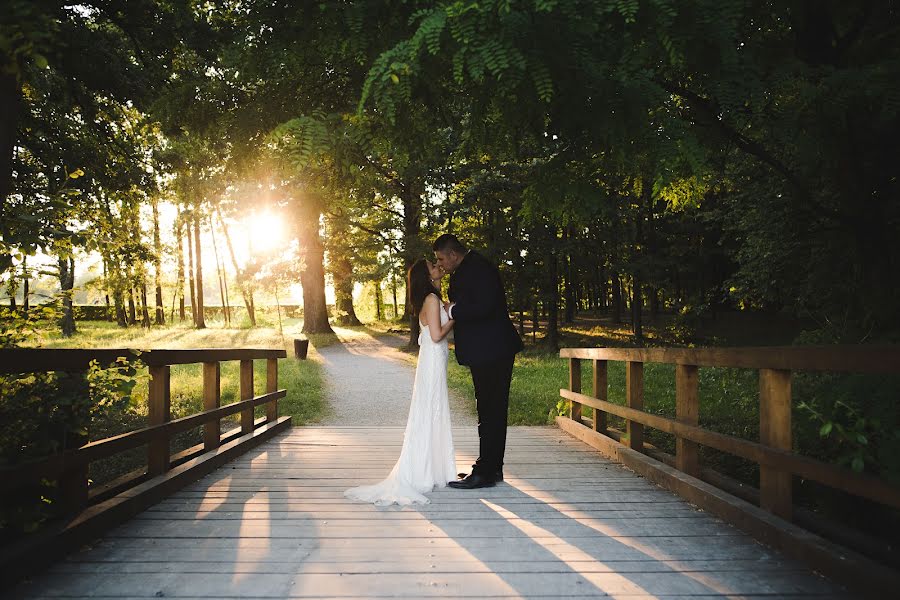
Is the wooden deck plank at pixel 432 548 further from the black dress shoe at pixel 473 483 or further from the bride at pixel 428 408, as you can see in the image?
the bride at pixel 428 408

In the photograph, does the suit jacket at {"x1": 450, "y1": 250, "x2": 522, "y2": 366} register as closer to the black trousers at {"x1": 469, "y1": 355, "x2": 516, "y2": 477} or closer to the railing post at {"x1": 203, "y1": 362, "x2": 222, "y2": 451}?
the black trousers at {"x1": 469, "y1": 355, "x2": 516, "y2": 477}

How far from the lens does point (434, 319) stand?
218 inches

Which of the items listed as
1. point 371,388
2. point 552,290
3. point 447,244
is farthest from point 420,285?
point 552,290

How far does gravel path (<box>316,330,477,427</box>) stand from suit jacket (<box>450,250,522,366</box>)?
4.63 metres

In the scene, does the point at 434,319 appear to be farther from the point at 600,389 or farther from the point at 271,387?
the point at 271,387

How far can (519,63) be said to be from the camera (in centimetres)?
292

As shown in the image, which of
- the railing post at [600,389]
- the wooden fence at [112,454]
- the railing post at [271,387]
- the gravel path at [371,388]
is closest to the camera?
the wooden fence at [112,454]

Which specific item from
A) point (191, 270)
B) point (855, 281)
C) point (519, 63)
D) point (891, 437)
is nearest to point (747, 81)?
point (519, 63)

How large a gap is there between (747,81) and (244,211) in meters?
15.8

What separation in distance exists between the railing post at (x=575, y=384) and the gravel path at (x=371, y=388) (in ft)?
6.95

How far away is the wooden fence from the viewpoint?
3.34 m

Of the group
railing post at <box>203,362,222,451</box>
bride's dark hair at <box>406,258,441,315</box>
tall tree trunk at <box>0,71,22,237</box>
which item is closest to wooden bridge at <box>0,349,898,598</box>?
railing post at <box>203,362,222,451</box>

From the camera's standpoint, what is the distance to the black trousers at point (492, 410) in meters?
5.34

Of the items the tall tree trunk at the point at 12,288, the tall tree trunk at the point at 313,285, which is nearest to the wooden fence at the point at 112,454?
the tall tree trunk at the point at 12,288
